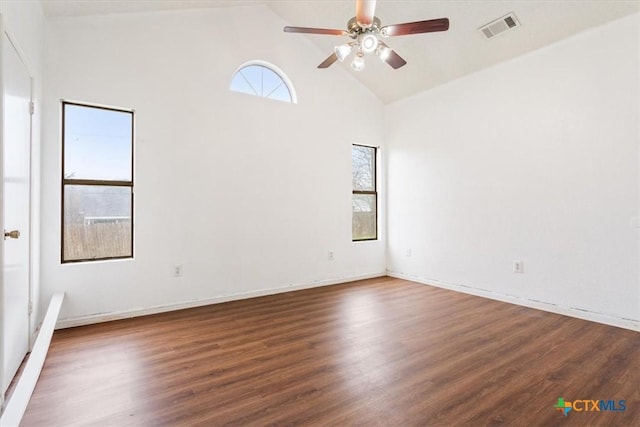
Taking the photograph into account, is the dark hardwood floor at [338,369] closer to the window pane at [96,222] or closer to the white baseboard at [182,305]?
the white baseboard at [182,305]

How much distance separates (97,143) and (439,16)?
384cm

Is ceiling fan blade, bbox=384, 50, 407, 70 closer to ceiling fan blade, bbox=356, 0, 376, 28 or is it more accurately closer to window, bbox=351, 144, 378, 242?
ceiling fan blade, bbox=356, 0, 376, 28

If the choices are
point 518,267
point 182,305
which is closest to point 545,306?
point 518,267

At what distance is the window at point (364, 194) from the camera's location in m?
5.10

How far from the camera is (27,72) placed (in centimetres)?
233

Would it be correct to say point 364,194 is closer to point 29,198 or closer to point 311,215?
point 311,215

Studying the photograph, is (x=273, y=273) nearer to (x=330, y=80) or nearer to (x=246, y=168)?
(x=246, y=168)

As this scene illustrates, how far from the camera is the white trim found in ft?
5.18

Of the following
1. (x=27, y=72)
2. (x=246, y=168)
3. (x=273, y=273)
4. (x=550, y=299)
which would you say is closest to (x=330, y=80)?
(x=246, y=168)

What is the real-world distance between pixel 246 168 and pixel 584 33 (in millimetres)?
3841

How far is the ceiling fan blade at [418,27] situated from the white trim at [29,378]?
331 cm

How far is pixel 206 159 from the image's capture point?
3.69 m

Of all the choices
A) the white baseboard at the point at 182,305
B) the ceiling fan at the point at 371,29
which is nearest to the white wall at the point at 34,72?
the white baseboard at the point at 182,305

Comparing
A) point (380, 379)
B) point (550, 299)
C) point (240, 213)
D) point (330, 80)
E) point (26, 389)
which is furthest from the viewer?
point (330, 80)
